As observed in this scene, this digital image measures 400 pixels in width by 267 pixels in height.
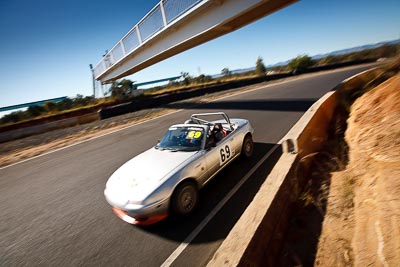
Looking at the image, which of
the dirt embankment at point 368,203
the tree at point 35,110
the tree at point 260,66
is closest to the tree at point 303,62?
the tree at point 260,66

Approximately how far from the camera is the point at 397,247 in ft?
6.56

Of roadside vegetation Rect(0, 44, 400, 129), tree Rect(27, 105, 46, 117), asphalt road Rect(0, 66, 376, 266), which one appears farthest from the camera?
tree Rect(27, 105, 46, 117)

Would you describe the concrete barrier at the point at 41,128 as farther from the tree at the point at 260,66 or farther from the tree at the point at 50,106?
the tree at the point at 260,66

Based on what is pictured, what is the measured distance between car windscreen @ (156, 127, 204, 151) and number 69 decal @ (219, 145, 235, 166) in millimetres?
603

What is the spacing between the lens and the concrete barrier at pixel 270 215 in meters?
2.13

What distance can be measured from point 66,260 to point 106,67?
1103 inches

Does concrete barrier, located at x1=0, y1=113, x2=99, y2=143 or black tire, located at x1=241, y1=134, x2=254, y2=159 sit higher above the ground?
concrete barrier, located at x1=0, y1=113, x2=99, y2=143

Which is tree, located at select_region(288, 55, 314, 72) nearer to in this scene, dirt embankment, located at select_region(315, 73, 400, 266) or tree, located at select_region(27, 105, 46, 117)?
tree, located at select_region(27, 105, 46, 117)

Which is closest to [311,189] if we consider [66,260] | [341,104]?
[66,260]

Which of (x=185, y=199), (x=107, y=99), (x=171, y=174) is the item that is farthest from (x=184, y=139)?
(x=107, y=99)

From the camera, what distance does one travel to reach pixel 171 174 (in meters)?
3.64

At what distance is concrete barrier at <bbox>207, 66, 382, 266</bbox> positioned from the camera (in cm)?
213

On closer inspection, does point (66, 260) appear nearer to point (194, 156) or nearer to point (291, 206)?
point (194, 156)

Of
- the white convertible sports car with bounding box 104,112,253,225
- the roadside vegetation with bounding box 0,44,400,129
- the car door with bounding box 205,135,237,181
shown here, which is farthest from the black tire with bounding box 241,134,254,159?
the roadside vegetation with bounding box 0,44,400,129
